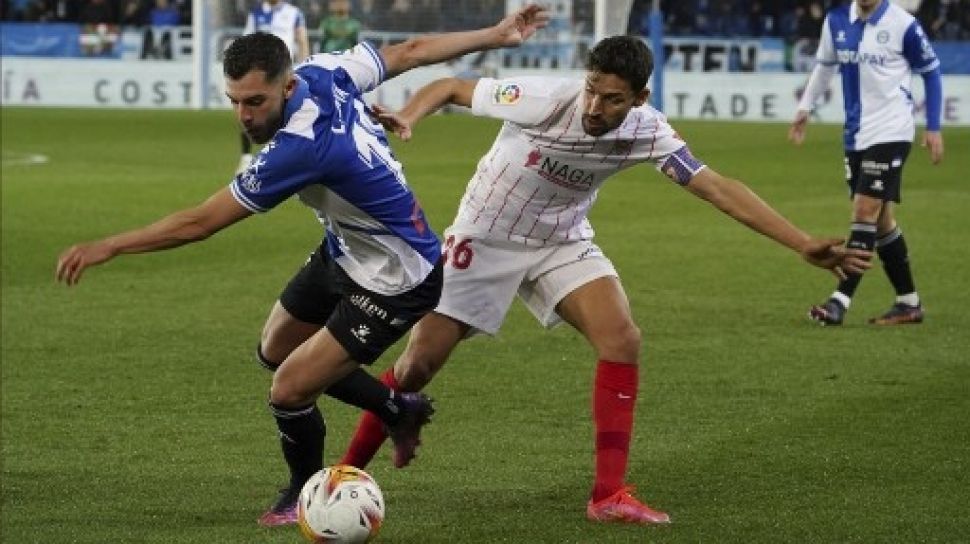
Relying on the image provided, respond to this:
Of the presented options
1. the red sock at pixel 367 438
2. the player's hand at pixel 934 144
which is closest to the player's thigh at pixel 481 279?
the red sock at pixel 367 438

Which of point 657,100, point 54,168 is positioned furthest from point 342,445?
point 657,100

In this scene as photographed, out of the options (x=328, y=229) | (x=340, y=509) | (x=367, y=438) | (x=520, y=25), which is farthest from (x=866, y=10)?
(x=340, y=509)

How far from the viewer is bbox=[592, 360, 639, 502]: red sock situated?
741cm

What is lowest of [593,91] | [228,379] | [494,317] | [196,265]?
[196,265]

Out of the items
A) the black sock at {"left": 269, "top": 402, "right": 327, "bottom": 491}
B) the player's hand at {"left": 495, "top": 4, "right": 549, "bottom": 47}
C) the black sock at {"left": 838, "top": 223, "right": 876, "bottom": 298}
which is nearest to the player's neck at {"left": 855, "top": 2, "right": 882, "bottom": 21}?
the black sock at {"left": 838, "top": 223, "right": 876, "bottom": 298}

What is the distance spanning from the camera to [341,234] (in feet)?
22.9

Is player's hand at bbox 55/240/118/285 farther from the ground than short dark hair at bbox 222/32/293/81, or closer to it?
closer to it

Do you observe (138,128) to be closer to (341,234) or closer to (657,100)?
(657,100)

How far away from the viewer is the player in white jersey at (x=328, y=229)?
645 centimetres

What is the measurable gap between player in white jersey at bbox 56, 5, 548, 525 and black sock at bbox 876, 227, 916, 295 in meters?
5.63

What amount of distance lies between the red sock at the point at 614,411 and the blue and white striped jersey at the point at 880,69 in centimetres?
588

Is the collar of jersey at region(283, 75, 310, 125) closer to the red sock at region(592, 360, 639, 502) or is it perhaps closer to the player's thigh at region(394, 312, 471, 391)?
the player's thigh at region(394, 312, 471, 391)

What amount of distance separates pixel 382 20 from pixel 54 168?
8.50m

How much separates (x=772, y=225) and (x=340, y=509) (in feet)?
6.05
